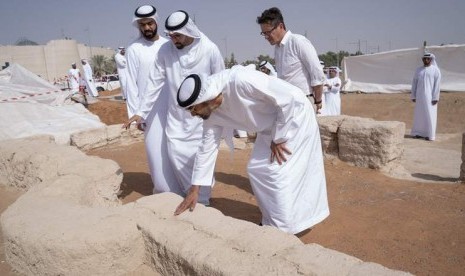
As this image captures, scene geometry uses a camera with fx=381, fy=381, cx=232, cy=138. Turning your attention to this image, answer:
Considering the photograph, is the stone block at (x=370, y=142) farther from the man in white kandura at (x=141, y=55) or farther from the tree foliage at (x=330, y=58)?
the tree foliage at (x=330, y=58)

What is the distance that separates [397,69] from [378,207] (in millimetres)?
14928

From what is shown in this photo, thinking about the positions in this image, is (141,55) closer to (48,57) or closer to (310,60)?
(310,60)

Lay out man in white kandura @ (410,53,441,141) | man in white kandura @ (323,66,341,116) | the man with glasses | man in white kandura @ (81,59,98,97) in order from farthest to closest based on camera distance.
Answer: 1. man in white kandura @ (81,59,98,97)
2. man in white kandura @ (323,66,341,116)
3. man in white kandura @ (410,53,441,141)
4. the man with glasses

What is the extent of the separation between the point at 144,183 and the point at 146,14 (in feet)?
6.70

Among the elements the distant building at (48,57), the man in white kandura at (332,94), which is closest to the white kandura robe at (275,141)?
the man in white kandura at (332,94)

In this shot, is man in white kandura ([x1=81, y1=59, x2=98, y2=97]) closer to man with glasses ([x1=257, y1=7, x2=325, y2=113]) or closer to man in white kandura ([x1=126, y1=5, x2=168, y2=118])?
man in white kandura ([x1=126, y1=5, x2=168, y2=118])

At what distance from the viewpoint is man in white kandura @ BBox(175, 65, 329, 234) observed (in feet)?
8.57

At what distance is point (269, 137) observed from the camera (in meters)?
2.92

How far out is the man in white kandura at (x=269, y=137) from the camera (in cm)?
261

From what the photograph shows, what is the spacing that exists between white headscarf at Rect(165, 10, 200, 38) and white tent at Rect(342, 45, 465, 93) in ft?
47.3

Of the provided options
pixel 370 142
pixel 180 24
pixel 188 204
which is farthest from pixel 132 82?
pixel 370 142

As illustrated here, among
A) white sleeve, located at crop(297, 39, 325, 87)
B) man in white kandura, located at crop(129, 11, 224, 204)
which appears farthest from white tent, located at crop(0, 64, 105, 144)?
white sleeve, located at crop(297, 39, 325, 87)

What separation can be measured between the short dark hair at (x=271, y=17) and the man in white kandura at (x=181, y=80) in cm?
70

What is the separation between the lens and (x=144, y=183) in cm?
479
